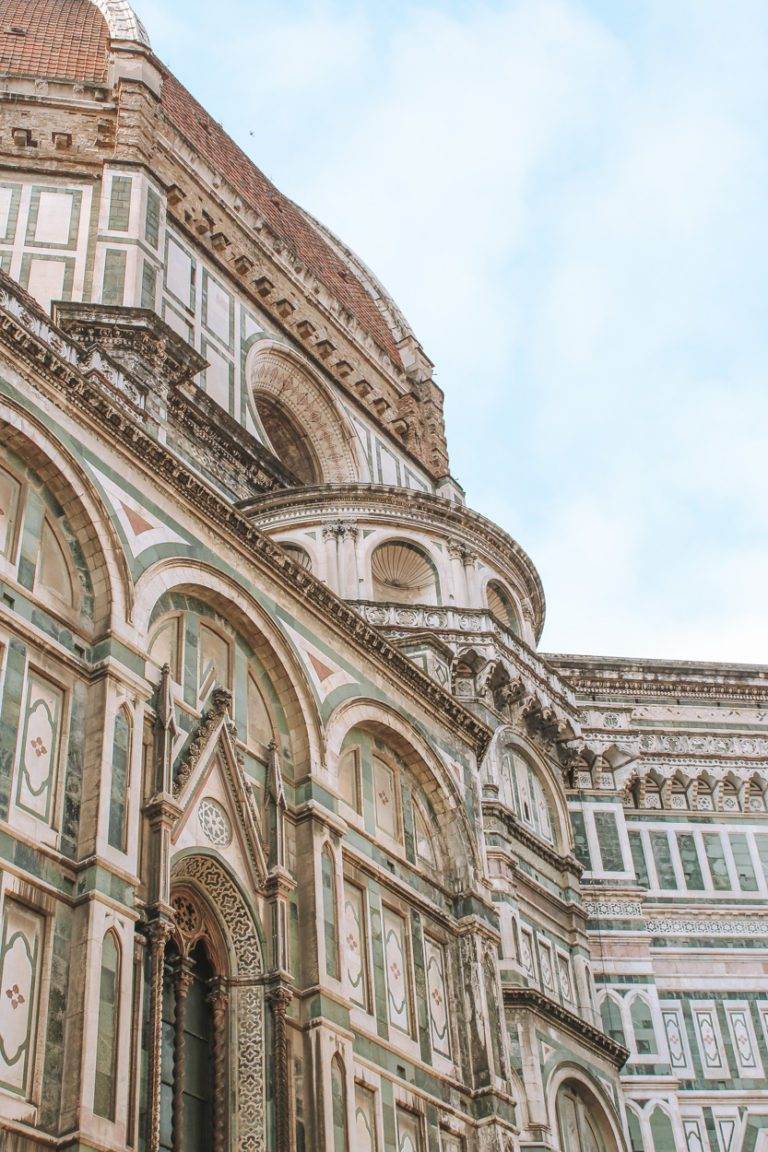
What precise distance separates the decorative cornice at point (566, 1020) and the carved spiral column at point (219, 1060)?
871 centimetres

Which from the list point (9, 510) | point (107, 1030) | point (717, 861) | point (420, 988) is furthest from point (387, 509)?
point (107, 1030)

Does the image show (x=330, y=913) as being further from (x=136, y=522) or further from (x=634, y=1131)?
(x=634, y=1131)

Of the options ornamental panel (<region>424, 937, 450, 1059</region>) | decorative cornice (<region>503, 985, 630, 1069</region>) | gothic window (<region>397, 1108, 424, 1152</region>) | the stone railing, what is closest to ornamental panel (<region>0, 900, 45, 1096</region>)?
gothic window (<region>397, 1108, 424, 1152</region>)

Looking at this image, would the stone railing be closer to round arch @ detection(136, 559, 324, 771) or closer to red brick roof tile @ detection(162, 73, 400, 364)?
round arch @ detection(136, 559, 324, 771)

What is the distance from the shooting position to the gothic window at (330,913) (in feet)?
51.0

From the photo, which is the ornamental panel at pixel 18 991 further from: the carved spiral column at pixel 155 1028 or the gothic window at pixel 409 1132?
the gothic window at pixel 409 1132

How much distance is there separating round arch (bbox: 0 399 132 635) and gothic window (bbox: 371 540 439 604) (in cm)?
1310

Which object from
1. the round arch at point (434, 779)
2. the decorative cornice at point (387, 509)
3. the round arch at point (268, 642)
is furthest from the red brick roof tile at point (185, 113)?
the round arch at point (268, 642)

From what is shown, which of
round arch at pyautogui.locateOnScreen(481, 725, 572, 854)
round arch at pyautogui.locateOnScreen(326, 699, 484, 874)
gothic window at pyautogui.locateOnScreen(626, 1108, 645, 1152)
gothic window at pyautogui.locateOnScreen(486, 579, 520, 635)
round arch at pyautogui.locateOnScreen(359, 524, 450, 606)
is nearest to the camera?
round arch at pyautogui.locateOnScreen(326, 699, 484, 874)

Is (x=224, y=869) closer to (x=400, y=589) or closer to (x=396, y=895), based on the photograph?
(x=396, y=895)

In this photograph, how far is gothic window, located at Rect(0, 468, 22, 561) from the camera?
46.1 feet

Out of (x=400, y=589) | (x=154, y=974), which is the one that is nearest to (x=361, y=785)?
(x=154, y=974)

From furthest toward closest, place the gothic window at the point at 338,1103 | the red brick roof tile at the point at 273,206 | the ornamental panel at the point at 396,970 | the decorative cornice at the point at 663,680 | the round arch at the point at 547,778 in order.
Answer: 1. the red brick roof tile at the point at 273,206
2. the decorative cornice at the point at 663,680
3. the round arch at the point at 547,778
4. the ornamental panel at the point at 396,970
5. the gothic window at the point at 338,1103

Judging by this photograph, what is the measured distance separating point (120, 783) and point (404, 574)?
15.2 m
